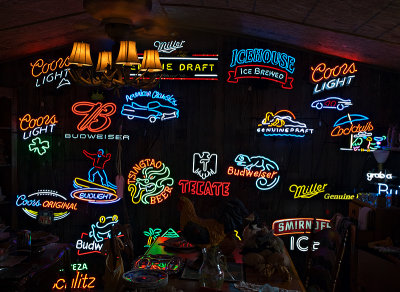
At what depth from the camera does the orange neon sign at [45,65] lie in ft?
19.2

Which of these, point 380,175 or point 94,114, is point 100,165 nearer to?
point 94,114

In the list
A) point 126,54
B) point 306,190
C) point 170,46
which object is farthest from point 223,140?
point 126,54

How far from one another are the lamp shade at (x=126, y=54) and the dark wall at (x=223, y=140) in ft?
8.92

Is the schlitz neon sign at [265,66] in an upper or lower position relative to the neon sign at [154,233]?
upper

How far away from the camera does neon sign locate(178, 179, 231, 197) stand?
18.6ft

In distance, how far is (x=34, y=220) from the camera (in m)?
5.95

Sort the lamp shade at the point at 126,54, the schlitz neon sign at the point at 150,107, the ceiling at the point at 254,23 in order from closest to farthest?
the lamp shade at the point at 126,54 → the ceiling at the point at 254,23 → the schlitz neon sign at the point at 150,107

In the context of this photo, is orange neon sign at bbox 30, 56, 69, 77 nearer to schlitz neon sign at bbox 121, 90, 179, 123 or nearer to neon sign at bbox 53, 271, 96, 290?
schlitz neon sign at bbox 121, 90, 179, 123

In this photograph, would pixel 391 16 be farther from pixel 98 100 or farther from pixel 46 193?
pixel 46 193

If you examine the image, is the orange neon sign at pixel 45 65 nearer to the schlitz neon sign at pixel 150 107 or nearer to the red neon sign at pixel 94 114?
the red neon sign at pixel 94 114

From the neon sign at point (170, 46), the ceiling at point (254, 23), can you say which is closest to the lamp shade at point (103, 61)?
the ceiling at point (254, 23)

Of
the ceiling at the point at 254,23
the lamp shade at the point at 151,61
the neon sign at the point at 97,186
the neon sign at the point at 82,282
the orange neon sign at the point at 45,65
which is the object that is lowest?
the neon sign at the point at 82,282

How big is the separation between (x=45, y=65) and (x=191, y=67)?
2251mm

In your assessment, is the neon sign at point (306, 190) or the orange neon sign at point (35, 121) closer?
the neon sign at point (306, 190)
